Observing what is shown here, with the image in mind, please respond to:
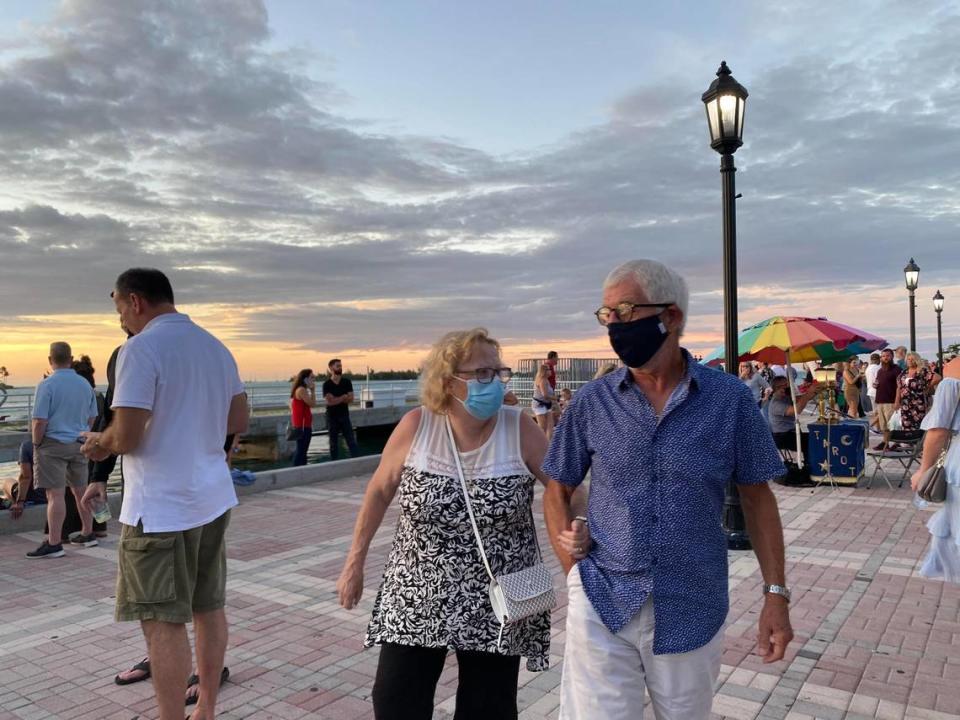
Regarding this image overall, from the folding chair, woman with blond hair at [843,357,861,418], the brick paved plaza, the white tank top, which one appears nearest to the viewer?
the white tank top

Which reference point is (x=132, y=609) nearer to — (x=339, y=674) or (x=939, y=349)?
(x=339, y=674)

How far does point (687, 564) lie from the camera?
2.19m

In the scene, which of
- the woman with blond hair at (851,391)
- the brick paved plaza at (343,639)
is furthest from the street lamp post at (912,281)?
the brick paved plaza at (343,639)

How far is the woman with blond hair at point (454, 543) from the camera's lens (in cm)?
260

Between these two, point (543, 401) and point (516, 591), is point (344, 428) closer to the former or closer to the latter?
→ point (543, 401)

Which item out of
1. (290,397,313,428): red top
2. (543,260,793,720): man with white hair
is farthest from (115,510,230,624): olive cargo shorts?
(290,397,313,428): red top

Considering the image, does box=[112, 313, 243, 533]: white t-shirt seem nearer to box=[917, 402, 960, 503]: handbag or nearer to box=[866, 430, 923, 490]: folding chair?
box=[917, 402, 960, 503]: handbag

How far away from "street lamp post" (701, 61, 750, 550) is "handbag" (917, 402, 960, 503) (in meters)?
3.59

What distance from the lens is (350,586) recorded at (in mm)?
2807

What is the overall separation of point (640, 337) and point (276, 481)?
32.2 feet

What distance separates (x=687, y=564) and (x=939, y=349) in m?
29.0

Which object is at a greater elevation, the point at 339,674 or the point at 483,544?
the point at 483,544

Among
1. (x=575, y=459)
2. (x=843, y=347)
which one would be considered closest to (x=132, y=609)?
(x=575, y=459)

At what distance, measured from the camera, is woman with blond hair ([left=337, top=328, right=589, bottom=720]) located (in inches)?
103
